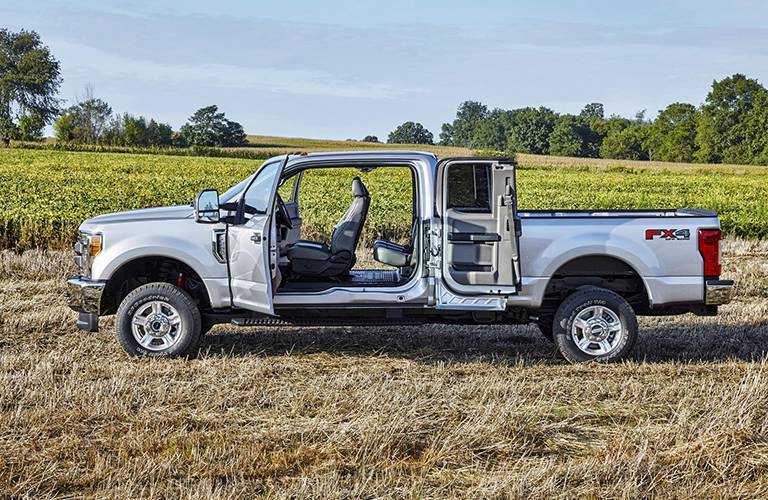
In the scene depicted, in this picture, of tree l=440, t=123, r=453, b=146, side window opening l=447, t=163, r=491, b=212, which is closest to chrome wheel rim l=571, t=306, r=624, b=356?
side window opening l=447, t=163, r=491, b=212

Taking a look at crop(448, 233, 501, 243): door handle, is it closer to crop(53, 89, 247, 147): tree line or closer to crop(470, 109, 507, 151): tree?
crop(53, 89, 247, 147): tree line

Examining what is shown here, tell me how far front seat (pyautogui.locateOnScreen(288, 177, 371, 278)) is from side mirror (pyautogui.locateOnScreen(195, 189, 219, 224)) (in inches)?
32.1

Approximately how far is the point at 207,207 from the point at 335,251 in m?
1.25

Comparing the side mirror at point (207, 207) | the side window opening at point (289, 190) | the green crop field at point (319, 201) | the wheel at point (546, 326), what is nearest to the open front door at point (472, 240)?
the wheel at point (546, 326)

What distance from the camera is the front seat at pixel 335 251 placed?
27.1 feet

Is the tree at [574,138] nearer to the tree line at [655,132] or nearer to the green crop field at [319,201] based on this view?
the tree line at [655,132]

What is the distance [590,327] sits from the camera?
314 inches

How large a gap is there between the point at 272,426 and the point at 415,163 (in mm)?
2858

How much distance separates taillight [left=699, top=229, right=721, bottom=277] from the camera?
7.76 metres

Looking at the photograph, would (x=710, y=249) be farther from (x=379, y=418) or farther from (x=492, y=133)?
(x=492, y=133)

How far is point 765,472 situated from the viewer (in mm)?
5242

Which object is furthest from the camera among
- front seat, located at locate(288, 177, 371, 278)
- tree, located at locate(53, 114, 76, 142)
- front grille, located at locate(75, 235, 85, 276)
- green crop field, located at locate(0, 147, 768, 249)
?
tree, located at locate(53, 114, 76, 142)

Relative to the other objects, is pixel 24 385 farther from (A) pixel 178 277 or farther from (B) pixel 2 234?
(B) pixel 2 234

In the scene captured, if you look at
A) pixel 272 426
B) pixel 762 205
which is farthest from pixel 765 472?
pixel 762 205
